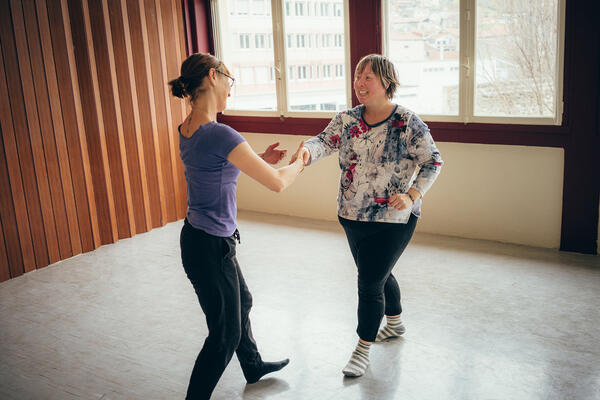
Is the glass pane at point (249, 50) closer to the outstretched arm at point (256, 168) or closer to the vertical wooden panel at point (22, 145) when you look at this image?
the vertical wooden panel at point (22, 145)

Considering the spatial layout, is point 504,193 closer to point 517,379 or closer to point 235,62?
point 517,379

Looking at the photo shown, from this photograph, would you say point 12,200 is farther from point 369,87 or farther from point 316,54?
point 369,87

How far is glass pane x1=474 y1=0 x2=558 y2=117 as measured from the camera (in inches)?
170

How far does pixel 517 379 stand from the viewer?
2764mm

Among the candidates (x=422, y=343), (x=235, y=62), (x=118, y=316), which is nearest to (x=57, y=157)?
(x=118, y=316)

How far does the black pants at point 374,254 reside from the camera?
271 cm

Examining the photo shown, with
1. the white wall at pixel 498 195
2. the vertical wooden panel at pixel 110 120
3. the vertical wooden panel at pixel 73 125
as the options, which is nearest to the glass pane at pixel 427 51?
the white wall at pixel 498 195

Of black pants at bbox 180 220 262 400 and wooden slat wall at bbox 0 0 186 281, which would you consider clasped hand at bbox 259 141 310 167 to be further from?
wooden slat wall at bbox 0 0 186 281

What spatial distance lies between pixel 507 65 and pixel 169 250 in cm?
332

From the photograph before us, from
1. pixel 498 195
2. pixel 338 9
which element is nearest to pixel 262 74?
pixel 338 9

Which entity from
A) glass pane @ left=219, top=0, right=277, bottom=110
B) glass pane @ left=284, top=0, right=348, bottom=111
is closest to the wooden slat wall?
glass pane @ left=219, top=0, right=277, bottom=110

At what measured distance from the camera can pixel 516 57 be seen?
4441 millimetres

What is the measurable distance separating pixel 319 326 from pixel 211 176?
1574 millimetres

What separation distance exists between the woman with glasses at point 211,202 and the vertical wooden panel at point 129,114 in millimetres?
3295
